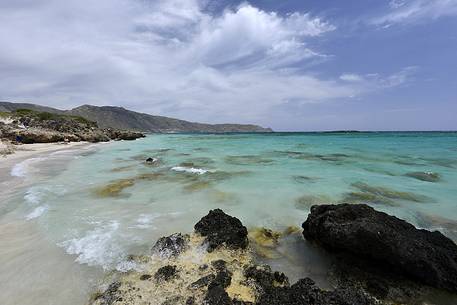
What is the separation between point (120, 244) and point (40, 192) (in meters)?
6.76

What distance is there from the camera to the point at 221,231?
259 inches

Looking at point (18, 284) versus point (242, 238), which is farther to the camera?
point (242, 238)

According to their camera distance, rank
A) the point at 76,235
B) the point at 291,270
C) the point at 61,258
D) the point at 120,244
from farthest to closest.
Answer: the point at 76,235
the point at 120,244
the point at 61,258
the point at 291,270

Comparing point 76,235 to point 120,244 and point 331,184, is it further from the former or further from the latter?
point 331,184

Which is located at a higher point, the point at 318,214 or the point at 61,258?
the point at 318,214

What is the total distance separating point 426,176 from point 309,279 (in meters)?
14.4

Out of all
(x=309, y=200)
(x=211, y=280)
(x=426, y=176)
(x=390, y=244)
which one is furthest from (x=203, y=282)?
(x=426, y=176)

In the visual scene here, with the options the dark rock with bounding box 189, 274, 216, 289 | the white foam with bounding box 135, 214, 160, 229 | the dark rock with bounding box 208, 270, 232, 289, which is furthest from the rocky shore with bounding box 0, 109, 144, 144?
the dark rock with bounding box 208, 270, 232, 289

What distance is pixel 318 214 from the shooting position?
6.95 metres

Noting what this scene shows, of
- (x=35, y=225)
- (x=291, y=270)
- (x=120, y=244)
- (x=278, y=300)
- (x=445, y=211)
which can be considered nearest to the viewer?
(x=278, y=300)

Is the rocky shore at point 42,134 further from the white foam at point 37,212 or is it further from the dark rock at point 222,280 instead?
the dark rock at point 222,280

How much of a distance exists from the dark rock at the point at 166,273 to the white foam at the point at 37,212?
5507 mm

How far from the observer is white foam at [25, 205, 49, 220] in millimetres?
8748

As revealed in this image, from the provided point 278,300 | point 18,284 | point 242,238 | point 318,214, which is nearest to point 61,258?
point 18,284
